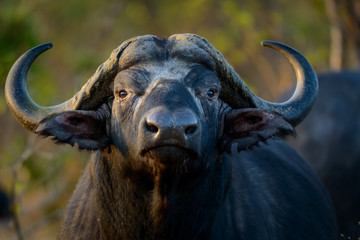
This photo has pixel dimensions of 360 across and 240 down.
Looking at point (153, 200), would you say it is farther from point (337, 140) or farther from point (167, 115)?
point (337, 140)

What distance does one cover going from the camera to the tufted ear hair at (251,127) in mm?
3932

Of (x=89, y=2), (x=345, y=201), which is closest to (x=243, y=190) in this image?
(x=345, y=201)

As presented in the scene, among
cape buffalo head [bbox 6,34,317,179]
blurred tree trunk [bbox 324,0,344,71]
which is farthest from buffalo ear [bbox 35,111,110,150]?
blurred tree trunk [bbox 324,0,344,71]

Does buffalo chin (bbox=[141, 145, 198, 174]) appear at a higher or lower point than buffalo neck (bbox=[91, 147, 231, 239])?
higher

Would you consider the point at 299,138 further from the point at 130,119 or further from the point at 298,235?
the point at 130,119

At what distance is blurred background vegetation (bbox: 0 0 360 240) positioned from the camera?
27.8 feet

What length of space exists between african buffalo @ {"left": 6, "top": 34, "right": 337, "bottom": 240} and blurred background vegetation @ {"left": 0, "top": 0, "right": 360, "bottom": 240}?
9.57 ft

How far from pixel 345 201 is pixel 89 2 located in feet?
51.7

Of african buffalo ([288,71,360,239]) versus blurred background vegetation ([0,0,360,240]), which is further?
blurred background vegetation ([0,0,360,240])

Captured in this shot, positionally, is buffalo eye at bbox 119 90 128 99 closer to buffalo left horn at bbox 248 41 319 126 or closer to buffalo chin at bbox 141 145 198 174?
buffalo chin at bbox 141 145 198 174

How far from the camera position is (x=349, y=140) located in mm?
7852

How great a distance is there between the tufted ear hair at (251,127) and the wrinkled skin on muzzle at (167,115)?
13cm

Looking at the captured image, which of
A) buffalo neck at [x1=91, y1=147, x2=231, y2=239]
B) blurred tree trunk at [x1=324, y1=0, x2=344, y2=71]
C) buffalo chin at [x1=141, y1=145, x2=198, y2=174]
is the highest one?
blurred tree trunk at [x1=324, y1=0, x2=344, y2=71]

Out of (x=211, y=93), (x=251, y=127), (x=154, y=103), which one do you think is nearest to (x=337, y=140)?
(x=251, y=127)
